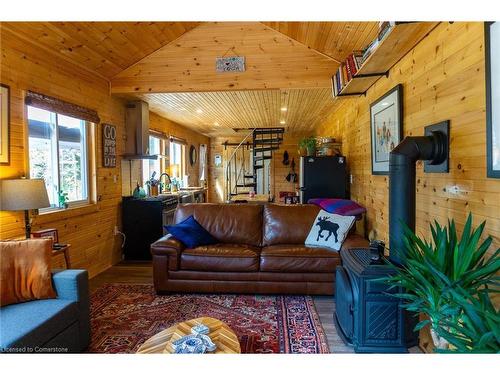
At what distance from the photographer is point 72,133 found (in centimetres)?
391

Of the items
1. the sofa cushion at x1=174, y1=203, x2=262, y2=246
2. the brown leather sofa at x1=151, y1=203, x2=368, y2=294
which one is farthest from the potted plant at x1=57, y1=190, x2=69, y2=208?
the sofa cushion at x1=174, y1=203, x2=262, y2=246

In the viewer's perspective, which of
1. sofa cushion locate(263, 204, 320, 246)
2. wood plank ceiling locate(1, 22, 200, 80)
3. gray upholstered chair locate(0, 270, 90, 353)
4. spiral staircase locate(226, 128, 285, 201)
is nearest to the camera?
gray upholstered chair locate(0, 270, 90, 353)

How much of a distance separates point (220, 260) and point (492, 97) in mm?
2631

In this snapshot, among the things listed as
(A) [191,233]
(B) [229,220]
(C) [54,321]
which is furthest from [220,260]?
(C) [54,321]

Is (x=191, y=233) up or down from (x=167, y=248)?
up

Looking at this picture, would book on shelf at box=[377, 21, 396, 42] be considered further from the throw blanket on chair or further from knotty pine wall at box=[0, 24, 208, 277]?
knotty pine wall at box=[0, 24, 208, 277]

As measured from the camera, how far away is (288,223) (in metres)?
3.87

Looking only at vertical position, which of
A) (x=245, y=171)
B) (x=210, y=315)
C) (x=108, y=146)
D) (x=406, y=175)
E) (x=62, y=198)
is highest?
(x=108, y=146)

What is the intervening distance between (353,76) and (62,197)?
11.1ft

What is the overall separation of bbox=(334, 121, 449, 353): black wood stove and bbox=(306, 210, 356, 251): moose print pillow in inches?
41.3

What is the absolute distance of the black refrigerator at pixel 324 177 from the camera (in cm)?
489

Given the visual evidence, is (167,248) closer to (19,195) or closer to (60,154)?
(19,195)

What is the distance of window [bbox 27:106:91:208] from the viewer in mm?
3277

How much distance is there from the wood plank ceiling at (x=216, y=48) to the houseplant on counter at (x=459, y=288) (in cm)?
240
